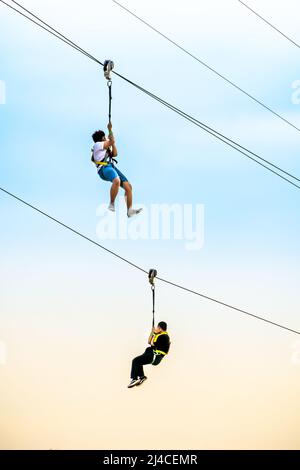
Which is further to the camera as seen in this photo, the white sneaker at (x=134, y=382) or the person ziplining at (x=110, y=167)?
the white sneaker at (x=134, y=382)

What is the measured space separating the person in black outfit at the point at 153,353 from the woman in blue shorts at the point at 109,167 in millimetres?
2917

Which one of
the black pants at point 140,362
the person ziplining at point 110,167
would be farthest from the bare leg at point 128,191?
the black pants at point 140,362

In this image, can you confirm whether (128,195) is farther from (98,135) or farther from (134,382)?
(134,382)

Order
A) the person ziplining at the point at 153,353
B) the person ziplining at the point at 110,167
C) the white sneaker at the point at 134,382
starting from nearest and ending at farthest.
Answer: the person ziplining at the point at 110,167, the white sneaker at the point at 134,382, the person ziplining at the point at 153,353

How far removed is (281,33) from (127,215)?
16.1ft

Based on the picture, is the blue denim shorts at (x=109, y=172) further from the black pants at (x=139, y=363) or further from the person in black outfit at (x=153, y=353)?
the black pants at (x=139, y=363)

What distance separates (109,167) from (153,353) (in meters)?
3.95

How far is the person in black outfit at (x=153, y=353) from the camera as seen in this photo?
2170cm

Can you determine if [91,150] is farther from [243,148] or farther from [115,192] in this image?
[243,148]

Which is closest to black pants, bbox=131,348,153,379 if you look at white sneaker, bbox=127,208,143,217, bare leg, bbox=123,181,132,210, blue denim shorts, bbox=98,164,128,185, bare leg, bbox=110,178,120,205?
white sneaker, bbox=127,208,143,217

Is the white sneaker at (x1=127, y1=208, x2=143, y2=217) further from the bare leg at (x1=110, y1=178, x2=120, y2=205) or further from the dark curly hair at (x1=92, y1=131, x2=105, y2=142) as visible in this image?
the dark curly hair at (x1=92, y1=131, x2=105, y2=142)

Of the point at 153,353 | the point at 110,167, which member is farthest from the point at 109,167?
the point at 153,353

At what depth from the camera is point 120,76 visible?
17578 mm
